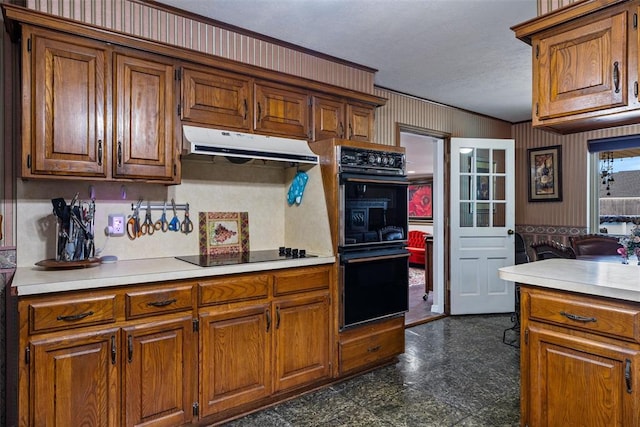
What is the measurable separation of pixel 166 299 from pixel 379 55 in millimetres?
2448

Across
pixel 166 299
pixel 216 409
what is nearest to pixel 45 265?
pixel 166 299

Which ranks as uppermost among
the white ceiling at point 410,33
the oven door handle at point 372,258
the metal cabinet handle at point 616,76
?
the white ceiling at point 410,33

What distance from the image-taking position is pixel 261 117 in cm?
272

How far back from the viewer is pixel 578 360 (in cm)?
170

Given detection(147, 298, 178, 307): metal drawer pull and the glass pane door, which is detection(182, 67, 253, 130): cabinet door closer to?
detection(147, 298, 178, 307): metal drawer pull

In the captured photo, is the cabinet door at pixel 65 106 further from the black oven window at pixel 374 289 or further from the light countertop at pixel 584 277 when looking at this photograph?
the light countertop at pixel 584 277

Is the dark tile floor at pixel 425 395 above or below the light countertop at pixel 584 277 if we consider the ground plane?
below

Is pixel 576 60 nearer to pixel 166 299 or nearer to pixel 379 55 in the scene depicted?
pixel 379 55

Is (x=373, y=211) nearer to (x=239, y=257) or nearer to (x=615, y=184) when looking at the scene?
(x=239, y=257)

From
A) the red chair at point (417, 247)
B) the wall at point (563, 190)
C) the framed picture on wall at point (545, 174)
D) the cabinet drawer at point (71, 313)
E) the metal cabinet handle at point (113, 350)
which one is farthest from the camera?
the red chair at point (417, 247)

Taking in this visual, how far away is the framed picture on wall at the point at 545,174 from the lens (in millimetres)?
4883

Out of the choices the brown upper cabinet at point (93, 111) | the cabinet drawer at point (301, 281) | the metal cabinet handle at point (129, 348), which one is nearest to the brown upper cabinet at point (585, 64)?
the cabinet drawer at point (301, 281)

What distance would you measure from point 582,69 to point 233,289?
2.16 metres

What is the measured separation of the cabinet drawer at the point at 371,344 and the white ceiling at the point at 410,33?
2151mm
